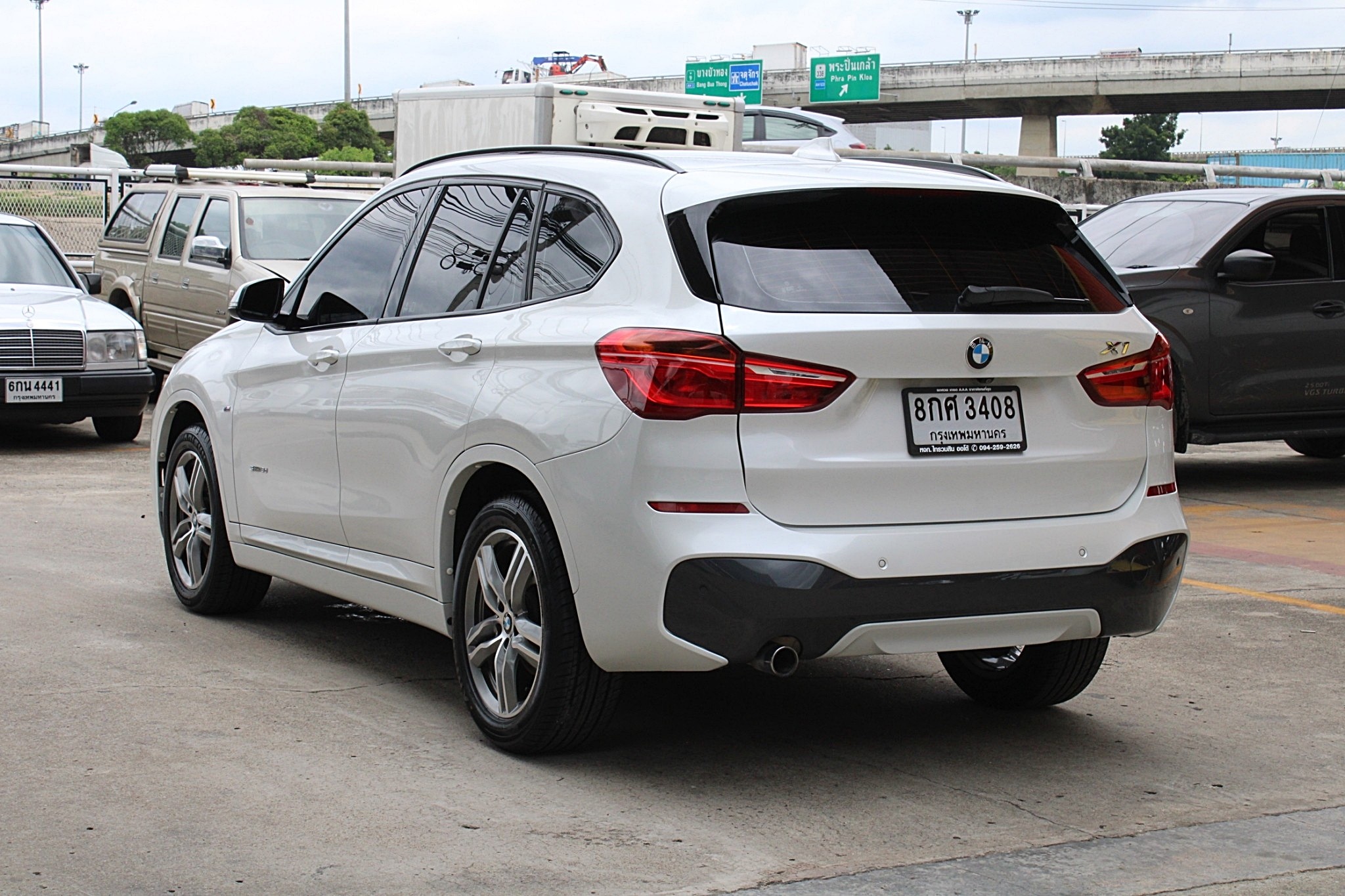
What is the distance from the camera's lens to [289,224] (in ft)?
47.1

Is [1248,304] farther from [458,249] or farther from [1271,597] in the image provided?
[458,249]

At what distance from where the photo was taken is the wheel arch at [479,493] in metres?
4.47

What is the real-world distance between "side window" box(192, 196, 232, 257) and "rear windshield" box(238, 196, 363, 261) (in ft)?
0.61

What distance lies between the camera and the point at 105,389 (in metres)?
12.3

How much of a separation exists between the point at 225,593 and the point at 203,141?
335ft

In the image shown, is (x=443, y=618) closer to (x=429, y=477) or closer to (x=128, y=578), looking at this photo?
(x=429, y=477)

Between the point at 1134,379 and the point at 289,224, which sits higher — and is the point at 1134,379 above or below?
below

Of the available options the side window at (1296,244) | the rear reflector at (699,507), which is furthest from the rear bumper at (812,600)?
the side window at (1296,244)

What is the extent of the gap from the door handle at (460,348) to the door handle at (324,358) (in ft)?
2.51

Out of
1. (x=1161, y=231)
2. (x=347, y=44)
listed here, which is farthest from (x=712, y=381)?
(x=347, y=44)

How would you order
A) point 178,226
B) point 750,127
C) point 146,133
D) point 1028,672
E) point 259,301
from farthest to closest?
point 146,133 < point 750,127 < point 178,226 < point 259,301 < point 1028,672

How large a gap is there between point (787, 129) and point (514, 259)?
816 inches

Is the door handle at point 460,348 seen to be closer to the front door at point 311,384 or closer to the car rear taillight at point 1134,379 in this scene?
the front door at point 311,384

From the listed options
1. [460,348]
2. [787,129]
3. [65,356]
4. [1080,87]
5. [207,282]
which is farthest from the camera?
[1080,87]
